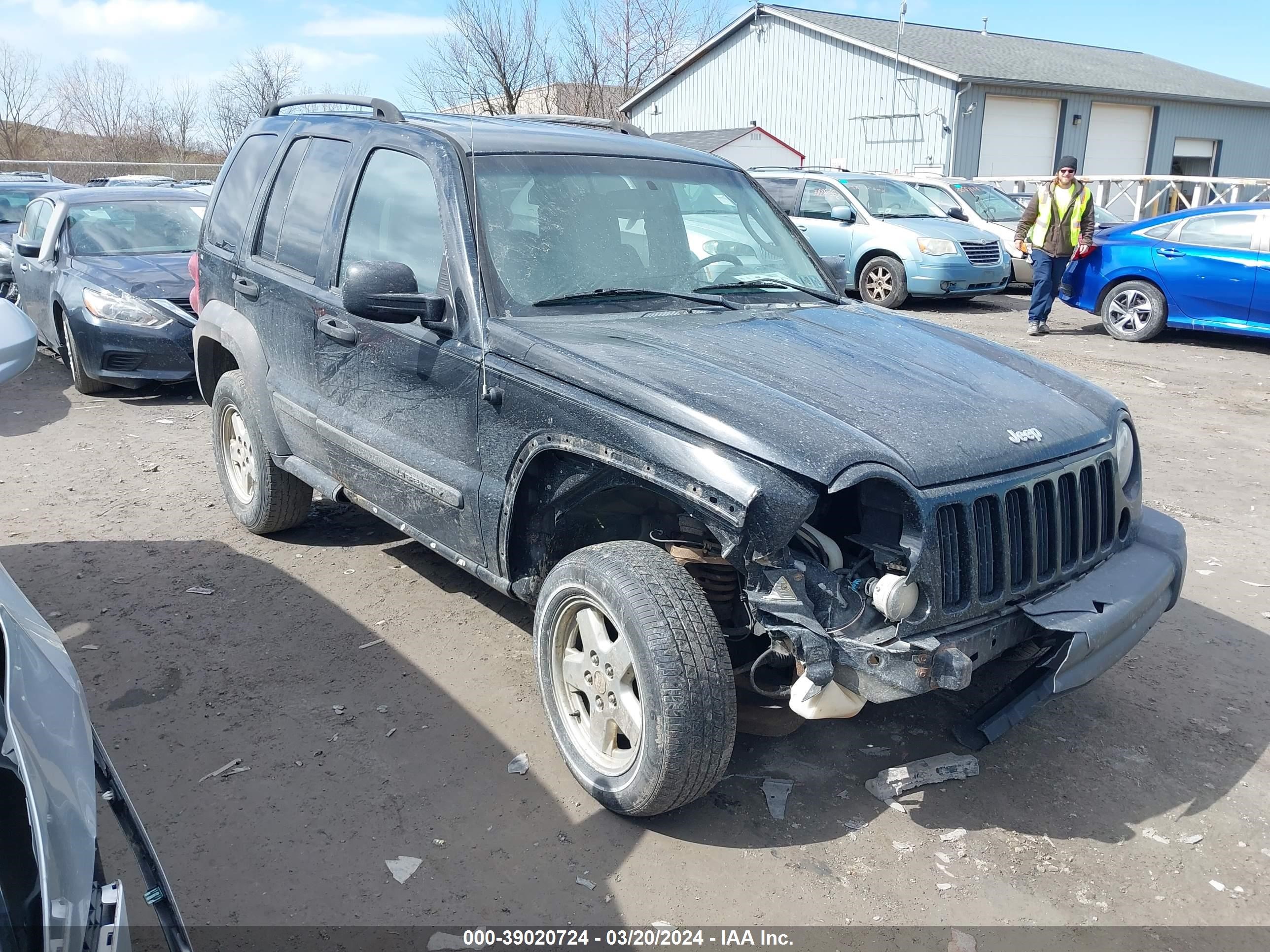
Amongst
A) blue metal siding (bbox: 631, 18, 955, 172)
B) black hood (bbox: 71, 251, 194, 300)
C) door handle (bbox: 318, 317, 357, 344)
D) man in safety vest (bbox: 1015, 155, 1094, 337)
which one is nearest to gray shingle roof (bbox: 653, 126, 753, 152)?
blue metal siding (bbox: 631, 18, 955, 172)

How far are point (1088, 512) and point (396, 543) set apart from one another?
11.7ft

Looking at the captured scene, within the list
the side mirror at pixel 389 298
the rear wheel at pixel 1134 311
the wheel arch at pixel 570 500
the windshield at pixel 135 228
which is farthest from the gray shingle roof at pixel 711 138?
the wheel arch at pixel 570 500

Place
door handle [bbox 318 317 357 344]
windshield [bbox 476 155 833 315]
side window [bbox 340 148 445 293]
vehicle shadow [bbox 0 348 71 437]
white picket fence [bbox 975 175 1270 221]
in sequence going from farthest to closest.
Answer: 1. white picket fence [bbox 975 175 1270 221]
2. vehicle shadow [bbox 0 348 71 437]
3. door handle [bbox 318 317 357 344]
4. side window [bbox 340 148 445 293]
5. windshield [bbox 476 155 833 315]

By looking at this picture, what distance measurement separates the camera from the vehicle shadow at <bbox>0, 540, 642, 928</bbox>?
291 cm

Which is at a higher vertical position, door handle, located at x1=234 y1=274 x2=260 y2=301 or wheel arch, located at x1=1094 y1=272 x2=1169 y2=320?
door handle, located at x1=234 y1=274 x2=260 y2=301

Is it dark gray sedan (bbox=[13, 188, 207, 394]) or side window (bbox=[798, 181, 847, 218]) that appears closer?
dark gray sedan (bbox=[13, 188, 207, 394])

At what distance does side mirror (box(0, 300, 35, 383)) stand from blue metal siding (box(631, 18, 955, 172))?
29.5 meters

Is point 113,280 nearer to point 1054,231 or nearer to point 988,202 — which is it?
point 1054,231

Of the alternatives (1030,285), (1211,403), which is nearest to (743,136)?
(1030,285)

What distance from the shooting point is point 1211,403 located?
9008 millimetres

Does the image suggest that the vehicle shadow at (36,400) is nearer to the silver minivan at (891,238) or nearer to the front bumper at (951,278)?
the silver minivan at (891,238)

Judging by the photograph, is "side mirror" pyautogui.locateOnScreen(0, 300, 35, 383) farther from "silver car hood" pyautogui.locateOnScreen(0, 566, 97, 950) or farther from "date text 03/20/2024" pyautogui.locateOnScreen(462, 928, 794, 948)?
"date text 03/20/2024" pyautogui.locateOnScreen(462, 928, 794, 948)

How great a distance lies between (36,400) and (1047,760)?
8.82m

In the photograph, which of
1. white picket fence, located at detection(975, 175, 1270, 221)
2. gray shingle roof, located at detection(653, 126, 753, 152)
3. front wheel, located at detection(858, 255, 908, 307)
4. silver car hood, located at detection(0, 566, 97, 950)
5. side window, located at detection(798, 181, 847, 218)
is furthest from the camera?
gray shingle roof, located at detection(653, 126, 753, 152)
